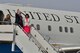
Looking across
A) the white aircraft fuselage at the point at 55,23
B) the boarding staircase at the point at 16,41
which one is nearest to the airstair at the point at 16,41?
the boarding staircase at the point at 16,41

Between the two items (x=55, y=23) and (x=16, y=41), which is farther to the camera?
(x=55, y=23)

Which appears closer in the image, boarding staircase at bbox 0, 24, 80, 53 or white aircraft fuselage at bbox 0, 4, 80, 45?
boarding staircase at bbox 0, 24, 80, 53

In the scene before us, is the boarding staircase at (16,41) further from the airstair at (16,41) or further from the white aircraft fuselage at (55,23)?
the white aircraft fuselage at (55,23)

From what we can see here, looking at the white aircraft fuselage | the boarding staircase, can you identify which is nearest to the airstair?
the boarding staircase

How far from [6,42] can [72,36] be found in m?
15.2

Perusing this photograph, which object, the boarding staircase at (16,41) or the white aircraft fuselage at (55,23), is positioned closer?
the boarding staircase at (16,41)

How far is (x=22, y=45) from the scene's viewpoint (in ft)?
61.5

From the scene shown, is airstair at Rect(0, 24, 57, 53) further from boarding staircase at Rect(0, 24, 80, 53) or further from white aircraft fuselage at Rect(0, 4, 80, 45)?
white aircraft fuselage at Rect(0, 4, 80, 45)

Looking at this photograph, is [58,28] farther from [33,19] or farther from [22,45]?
[22,45]

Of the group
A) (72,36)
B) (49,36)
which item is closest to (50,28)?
(49,36)

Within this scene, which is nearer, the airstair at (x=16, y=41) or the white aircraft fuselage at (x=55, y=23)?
Result: the airstair at (x=16, y=41)

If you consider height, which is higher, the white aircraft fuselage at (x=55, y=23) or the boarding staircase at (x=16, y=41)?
the boarding staircase at (x=16, y=41)

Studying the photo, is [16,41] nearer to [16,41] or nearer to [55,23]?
[16,41]

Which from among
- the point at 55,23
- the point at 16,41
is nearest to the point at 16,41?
the point at 16,41
